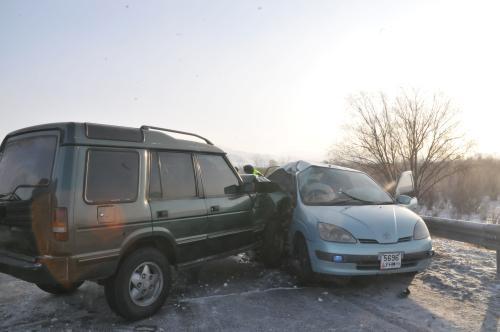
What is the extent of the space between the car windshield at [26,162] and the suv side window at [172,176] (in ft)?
3.37

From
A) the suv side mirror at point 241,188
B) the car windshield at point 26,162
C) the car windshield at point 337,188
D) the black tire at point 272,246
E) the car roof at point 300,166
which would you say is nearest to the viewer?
the car windshield at point 26,162

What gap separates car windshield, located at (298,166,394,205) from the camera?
5.63m

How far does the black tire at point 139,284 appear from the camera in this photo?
12.4 ft

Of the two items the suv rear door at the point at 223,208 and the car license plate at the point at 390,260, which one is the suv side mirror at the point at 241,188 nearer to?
the suv rear door at the point at 223,208

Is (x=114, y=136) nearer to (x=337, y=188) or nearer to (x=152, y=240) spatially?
(x=152, y=240)

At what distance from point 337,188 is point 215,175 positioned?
194cm

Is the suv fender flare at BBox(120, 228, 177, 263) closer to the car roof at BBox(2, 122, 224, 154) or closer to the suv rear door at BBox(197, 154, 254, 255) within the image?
the suv rear door at BBox(197, 154, 254, 255)

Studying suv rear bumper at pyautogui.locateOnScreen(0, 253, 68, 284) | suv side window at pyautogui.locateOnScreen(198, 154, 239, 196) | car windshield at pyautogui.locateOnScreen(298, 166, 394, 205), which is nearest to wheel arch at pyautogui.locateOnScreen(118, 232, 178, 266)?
suv rear bumper at pyautogui.locateOnScreen(0, 253, 68, 284)

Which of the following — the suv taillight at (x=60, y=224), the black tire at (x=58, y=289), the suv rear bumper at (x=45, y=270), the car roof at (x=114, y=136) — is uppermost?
the car roof at (x=114, y=136)

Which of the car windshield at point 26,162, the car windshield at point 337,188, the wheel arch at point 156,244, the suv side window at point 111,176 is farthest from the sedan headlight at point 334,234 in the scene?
the car windshield at point 26,162

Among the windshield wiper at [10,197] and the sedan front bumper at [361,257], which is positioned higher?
the windshield wiper at [10,197]

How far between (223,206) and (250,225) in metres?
0.69

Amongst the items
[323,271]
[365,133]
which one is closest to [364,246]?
[323,271]

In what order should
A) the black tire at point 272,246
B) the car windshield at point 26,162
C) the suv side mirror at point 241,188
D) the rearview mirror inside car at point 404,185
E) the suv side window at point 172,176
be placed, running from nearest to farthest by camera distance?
the car windshield at point 26,162 → the suv side window at point 172,176 → the suv side mirror at point 241,188 → the black tire at point 272,246 → the rearview mirror inside car at point 404,185
